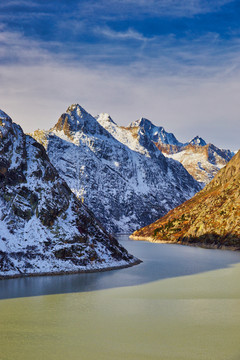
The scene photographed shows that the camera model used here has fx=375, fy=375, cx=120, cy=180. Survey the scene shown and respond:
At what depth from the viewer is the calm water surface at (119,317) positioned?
3178cm

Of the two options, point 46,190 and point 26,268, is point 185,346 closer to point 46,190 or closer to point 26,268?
point 26,268

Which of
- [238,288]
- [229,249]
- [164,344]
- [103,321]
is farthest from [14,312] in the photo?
[229,249]

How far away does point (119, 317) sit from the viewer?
4238cm

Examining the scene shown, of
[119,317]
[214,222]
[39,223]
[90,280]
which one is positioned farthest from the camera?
[214,222]

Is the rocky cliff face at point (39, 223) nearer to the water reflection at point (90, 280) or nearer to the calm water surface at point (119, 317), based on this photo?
the water reflection at point (90, 280)

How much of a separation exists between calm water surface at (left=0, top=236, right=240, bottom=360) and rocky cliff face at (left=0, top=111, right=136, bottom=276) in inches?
186

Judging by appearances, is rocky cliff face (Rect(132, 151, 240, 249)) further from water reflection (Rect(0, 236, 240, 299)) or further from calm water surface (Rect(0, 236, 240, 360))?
calm water surface (Rect(0, 236, 240, 360))

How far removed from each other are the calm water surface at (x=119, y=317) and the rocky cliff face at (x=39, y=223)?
15.5ft

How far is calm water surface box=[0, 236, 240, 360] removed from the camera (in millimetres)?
31781

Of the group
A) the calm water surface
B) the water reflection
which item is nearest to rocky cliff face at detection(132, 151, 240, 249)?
the water reflection

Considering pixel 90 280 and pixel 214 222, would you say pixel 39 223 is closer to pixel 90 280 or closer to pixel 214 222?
pixel 90 280

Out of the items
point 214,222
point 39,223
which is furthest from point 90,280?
point 214,222

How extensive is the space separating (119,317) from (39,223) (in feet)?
123

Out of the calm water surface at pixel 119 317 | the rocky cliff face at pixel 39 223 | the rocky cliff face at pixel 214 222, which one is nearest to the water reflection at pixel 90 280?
the calm water surface at pixel 119 317
